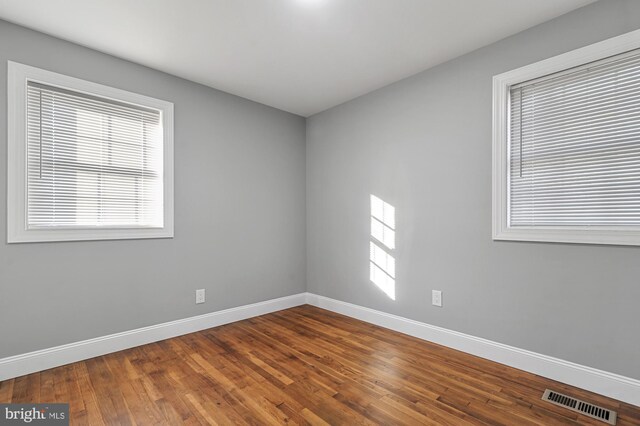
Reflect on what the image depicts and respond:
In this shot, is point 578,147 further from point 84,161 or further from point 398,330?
point 84,161

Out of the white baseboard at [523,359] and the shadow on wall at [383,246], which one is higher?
the shadow on wall at [383,246]

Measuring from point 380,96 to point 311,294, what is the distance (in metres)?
2.67

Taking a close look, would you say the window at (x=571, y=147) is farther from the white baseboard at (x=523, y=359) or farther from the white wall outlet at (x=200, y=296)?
the white wall outlet at (x=200, y=296)

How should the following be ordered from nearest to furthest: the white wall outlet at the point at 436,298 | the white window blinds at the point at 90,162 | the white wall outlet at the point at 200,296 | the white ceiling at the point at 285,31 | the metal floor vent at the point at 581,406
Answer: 1. the metal floor vent at the point at 581,406
2. the white ceiling at the point at 285,31
3. the white window blinds at the point at 90,162
4. the white wall outlet at the point at 436,298
5. the white wall outlet at the point at 200,296

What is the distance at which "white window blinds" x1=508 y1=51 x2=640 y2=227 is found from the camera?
6.72 feet

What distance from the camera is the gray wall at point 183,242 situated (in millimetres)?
2408

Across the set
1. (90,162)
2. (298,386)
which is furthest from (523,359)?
(90,162)

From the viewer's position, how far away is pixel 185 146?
3.27 m

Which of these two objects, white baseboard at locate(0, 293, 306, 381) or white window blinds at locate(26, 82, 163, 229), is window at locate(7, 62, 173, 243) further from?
white baseboard at locate(0, 293, 306, 381)

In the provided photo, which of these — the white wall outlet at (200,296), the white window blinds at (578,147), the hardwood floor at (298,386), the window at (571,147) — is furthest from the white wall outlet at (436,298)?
the white wall outlet at (200,296)

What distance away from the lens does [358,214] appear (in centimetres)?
374

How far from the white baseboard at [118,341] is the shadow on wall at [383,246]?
1.39 m

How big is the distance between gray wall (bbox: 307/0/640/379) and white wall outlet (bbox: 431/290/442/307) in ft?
0.14

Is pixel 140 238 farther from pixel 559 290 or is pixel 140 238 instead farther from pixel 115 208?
pixel 559 290
